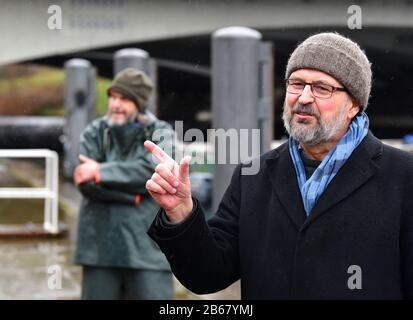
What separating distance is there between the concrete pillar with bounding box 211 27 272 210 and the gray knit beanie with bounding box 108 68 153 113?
1363mm

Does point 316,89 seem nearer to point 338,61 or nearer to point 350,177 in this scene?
point 338,61

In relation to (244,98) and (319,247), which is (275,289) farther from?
(244,98)

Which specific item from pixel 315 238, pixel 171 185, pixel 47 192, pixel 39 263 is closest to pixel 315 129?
pixel 315 238

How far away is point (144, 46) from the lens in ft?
81.9

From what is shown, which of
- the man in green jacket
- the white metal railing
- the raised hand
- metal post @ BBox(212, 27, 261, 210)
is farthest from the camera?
the white metal railing

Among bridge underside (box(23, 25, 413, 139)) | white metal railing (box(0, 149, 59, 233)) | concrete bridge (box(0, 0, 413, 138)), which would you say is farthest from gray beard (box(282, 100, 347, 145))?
bridge underside (box(23, 25, 413, 139))

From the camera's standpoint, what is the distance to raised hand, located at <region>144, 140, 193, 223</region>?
7.61ft

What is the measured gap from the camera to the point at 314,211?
7.85 feet

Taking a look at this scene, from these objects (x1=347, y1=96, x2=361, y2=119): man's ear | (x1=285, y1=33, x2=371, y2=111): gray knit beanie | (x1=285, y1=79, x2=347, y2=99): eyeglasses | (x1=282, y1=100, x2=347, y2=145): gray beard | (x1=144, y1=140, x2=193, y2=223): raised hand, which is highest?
(x1=285, y1=33, x2=371, y2=111): gray knit beanie

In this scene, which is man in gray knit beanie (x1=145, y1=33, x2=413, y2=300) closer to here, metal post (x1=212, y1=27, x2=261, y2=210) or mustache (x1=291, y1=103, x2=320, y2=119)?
mustache (x1=291, y1=103, x2=320, y2=119)

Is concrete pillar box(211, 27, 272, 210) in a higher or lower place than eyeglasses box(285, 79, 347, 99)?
higher
